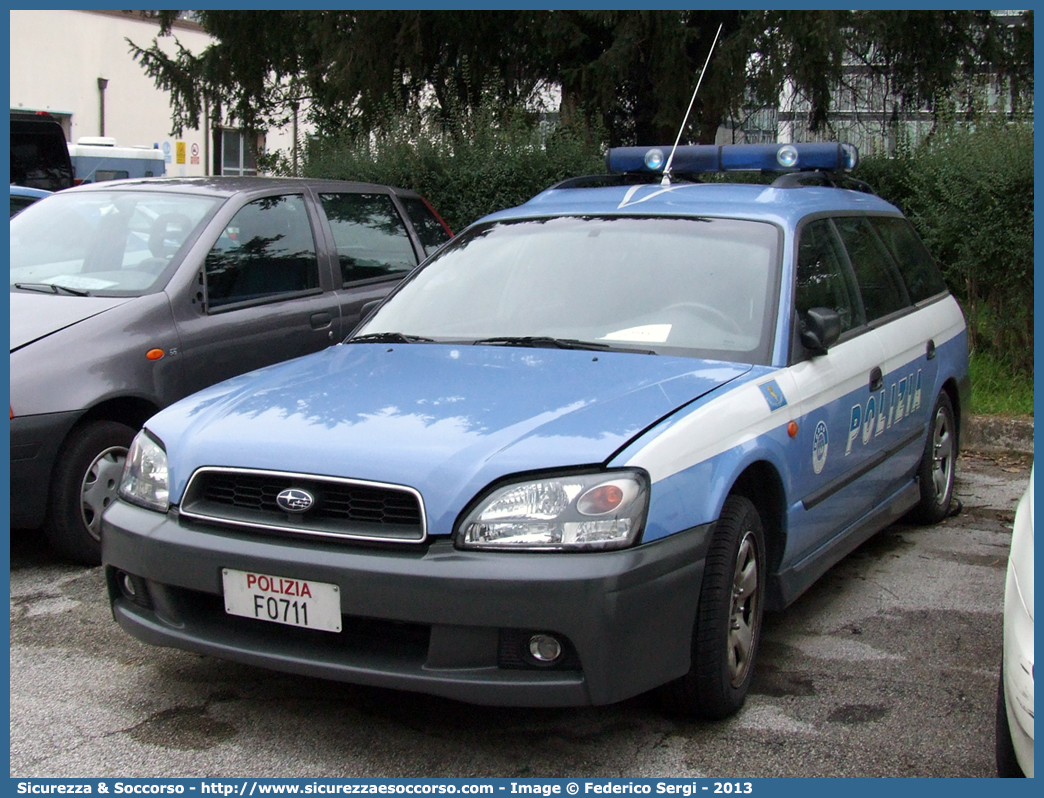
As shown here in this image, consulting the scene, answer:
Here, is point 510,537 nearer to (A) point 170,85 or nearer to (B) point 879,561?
(B) point 879,561

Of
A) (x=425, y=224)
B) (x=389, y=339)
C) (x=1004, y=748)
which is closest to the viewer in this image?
(x=1004, y=748)

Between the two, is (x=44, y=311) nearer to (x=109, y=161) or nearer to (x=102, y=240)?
(x=102, y=240)

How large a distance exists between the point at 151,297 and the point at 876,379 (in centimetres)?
316

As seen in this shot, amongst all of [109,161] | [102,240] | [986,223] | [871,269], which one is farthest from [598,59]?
[109,161]

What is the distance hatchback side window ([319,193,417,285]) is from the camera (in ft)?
21.7

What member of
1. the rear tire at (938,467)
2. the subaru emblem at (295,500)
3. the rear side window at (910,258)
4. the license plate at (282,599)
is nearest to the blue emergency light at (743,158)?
the rear side window at (910,258)

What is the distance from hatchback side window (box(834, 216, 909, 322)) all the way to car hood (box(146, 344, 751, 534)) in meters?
1.31

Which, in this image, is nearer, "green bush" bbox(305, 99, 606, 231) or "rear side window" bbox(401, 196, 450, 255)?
"rear side window" bbox(401, 196, 450, 255)

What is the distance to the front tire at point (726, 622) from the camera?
3428 mm

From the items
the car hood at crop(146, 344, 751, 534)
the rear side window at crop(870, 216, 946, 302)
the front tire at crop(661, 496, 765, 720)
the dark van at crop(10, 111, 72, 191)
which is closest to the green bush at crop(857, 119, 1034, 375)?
the rear side window at crop(870, 216, 946, 302)

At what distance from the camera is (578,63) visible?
10.8 metres

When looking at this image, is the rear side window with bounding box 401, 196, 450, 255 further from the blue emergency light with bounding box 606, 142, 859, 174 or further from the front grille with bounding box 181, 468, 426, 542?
the front grille with bounding box 181, 468, 426, 542

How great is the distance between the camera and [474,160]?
10.0 meters

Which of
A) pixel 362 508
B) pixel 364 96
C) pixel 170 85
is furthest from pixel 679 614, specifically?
pixel 170 85
